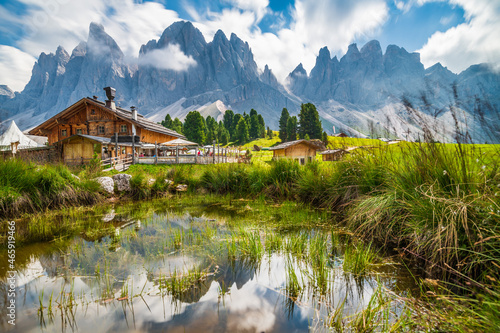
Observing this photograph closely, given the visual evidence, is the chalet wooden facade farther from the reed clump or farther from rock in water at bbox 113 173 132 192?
the reed clump

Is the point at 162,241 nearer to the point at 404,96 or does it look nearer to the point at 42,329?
the point at 42,329

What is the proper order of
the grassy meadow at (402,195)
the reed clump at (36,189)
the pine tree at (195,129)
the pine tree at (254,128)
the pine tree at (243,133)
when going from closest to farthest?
the grassy meadow at (402,195)
the reed clump at (36,189)
the pine tree at (195,129)
the pine tree at (243,133)
the pine tree at (254,128)

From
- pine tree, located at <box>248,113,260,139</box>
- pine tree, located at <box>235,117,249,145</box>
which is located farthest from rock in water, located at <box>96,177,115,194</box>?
pine tree, located at <box>248,113,260,139</box>

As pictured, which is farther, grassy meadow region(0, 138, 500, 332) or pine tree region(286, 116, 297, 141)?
pine tree region(286, 116, 297, 141)

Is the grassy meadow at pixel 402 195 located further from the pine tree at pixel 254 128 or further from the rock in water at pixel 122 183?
the pine tree at pixel 254 128

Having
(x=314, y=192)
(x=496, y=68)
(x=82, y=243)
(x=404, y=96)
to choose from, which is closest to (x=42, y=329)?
(x=82, y=243)

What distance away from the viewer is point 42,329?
2.42 metres

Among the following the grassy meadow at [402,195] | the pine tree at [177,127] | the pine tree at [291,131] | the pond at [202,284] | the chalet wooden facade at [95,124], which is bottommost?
the pond at [202,284]

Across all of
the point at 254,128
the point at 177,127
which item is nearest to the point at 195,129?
the point at 177,127

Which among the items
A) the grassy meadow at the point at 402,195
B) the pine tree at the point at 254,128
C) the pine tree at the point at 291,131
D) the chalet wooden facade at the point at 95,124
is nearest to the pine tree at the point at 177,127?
the pine tree at the point at 254,128

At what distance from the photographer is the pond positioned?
2467 mm

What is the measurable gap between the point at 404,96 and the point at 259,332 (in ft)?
13.3

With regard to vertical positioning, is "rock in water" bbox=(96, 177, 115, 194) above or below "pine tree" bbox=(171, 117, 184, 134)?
below

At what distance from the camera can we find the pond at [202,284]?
247cm
